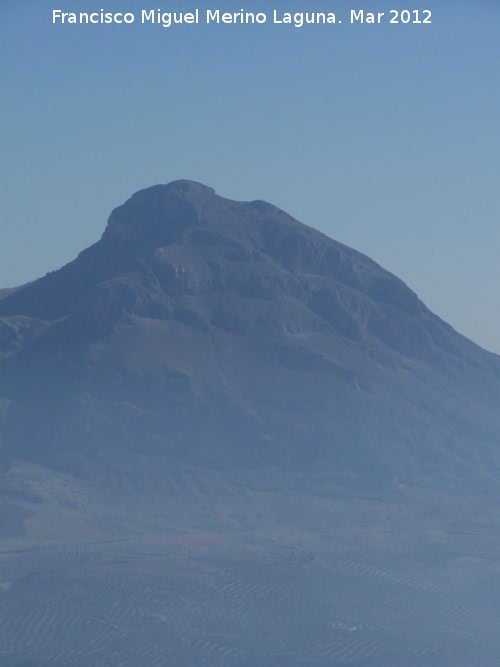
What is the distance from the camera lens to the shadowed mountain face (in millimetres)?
121438

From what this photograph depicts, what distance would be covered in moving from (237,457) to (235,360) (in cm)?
1380

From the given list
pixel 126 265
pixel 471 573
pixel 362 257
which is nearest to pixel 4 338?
pixel 126 265

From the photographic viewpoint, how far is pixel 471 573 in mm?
90188

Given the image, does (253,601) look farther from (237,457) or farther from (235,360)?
(235,360)

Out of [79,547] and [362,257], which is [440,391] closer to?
[362,257]

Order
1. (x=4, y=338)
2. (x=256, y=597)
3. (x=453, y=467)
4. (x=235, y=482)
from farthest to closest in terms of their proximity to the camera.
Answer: (x=4, y=338) < (x=453, y=467) < (x=235, y=482) < (x=256, y=597)

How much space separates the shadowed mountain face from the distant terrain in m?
0.23

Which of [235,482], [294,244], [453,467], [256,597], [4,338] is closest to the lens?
[256,597]

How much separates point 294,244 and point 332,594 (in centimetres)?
6757

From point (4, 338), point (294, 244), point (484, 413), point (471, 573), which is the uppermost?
point (294, 244)

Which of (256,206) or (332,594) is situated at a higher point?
(256,206)

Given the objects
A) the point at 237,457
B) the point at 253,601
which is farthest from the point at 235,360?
the point at 253,601

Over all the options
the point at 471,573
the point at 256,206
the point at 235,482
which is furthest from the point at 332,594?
the point at 256,206

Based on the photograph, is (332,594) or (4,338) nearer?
(332,594)
